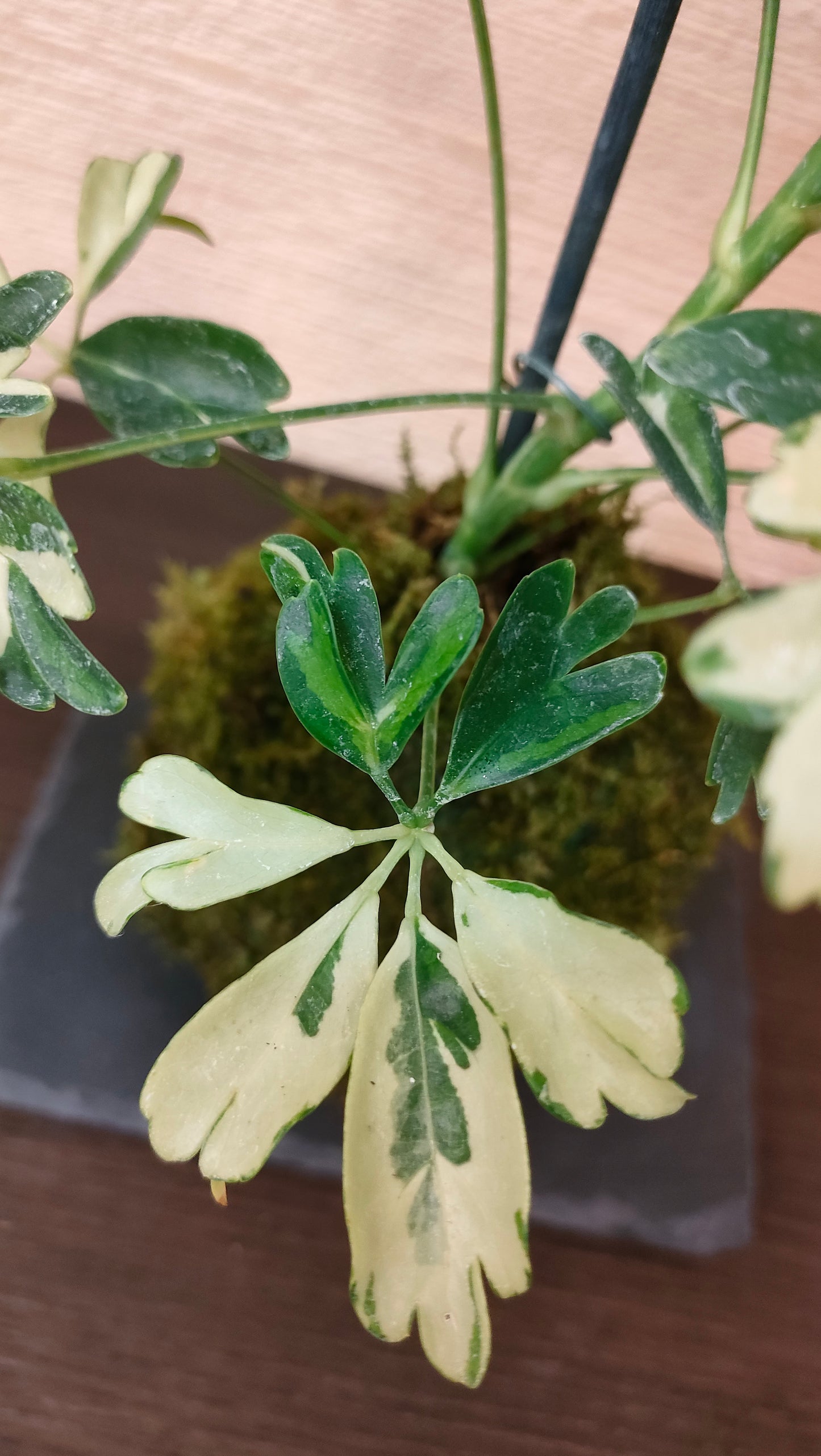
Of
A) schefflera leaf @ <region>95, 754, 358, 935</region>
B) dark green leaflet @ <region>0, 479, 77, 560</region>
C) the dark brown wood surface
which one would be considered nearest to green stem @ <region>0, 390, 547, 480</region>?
dark green leaflet @ <region>0, 479, 77, 560</region>

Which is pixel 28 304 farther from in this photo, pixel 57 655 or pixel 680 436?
pixel 680 436

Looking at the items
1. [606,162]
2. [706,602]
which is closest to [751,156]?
[606,162]

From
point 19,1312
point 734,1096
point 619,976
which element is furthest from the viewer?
point 734,1096

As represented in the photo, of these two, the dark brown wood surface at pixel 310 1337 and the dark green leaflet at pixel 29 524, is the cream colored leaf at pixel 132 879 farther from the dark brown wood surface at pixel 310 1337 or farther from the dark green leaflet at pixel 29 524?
the dark brown wood surface at pixel 310 1337

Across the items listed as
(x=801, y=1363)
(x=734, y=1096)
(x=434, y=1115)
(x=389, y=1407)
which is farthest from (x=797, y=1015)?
(x=434, y=1115)

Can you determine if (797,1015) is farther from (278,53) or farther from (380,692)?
(278,53)

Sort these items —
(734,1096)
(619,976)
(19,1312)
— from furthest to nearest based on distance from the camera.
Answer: (734,1096)
(19,1312)
(619,976)

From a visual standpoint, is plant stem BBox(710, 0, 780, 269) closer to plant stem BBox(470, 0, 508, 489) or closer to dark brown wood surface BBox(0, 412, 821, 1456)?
plant stem BBox(470, 0, 508, 489)
